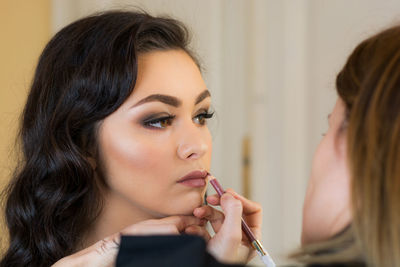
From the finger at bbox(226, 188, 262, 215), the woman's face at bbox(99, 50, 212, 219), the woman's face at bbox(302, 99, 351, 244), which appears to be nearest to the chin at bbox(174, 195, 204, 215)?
the woman's face at bbox(99, 50, 212, 219)

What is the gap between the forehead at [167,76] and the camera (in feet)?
3.42

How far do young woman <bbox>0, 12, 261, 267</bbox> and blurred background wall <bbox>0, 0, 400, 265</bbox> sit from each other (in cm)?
73

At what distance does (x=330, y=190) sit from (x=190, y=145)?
0.40m

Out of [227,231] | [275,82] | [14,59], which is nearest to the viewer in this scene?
[227,231]

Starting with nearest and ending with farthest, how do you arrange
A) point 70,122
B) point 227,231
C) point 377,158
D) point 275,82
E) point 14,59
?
point 377,158 → point 227,231 → point 70,122 → point 14,59 → point 275,82

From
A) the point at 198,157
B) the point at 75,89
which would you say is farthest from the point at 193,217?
the point at 75,89

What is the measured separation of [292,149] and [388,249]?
1.49 metres

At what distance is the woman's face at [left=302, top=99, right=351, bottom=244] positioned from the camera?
2.25ft

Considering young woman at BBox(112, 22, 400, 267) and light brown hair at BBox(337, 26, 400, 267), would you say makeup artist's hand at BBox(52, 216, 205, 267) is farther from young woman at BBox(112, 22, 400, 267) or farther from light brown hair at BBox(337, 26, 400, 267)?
light brown hair at BBox(337, 26, 400, 267)

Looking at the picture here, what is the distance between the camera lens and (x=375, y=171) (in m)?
0.60

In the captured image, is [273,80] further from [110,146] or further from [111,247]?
[111,247]

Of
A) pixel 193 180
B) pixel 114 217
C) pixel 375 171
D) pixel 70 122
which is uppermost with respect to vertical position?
pixel 375 171

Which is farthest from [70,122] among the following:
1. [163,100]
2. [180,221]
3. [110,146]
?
[180,221]

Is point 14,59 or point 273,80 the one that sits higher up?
point 14,59
